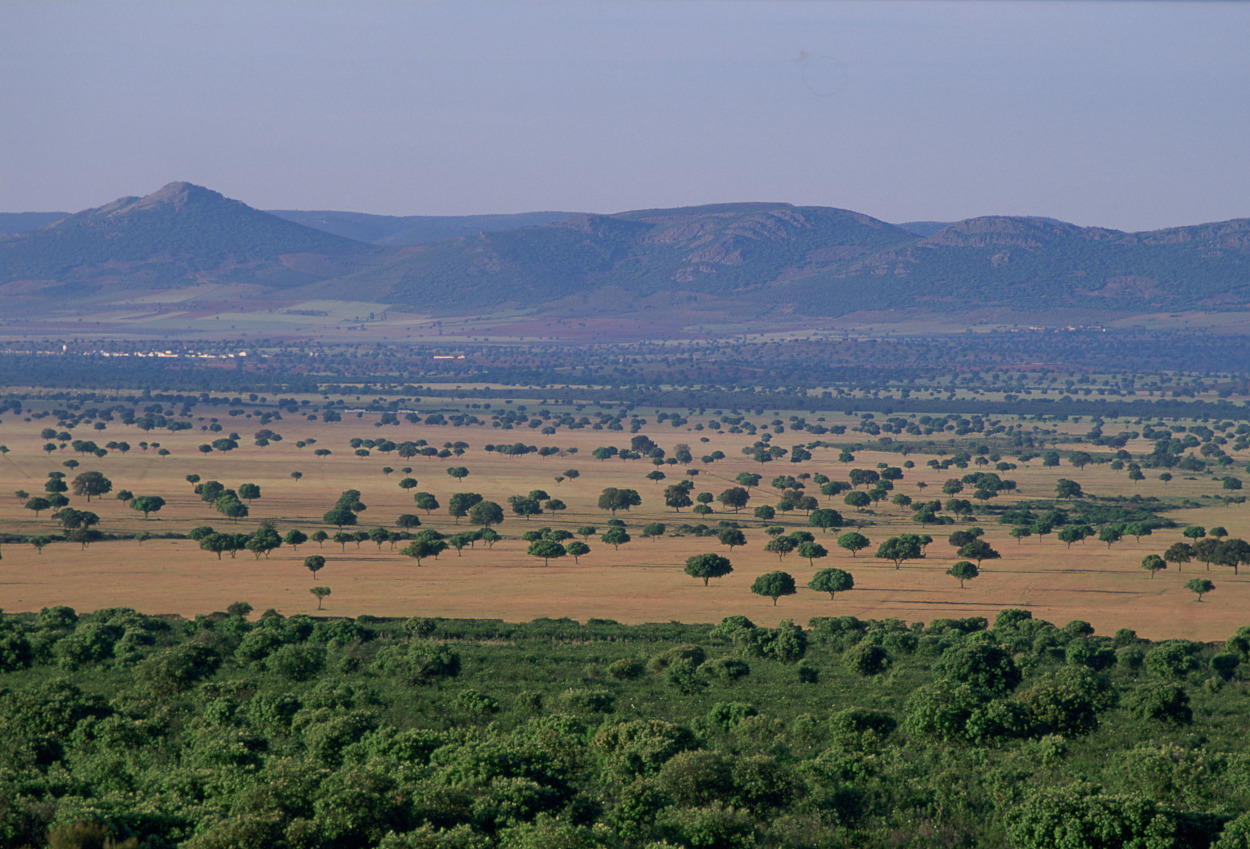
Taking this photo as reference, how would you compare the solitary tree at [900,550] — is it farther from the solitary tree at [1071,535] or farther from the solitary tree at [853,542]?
Answer: the solitary tree at [1071,535]

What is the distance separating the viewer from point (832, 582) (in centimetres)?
6850

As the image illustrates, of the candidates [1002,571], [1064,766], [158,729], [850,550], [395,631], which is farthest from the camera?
[850,550]

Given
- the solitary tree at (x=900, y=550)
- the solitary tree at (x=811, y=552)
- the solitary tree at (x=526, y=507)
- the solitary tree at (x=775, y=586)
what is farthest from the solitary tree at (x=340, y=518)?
the solitary tree at (x=900, y=550)

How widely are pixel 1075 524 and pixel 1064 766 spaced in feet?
254

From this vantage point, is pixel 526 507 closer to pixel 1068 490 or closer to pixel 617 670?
pixel 1068 490

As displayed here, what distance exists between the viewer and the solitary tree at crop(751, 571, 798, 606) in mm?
66312

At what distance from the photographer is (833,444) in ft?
588

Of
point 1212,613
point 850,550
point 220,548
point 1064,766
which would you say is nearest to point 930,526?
point 850,550

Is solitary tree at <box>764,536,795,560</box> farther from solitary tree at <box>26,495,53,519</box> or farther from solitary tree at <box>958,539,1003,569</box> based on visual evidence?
solitary tree at <box>26,495,53,519</box>

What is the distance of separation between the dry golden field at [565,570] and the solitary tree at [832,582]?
2.31 ft

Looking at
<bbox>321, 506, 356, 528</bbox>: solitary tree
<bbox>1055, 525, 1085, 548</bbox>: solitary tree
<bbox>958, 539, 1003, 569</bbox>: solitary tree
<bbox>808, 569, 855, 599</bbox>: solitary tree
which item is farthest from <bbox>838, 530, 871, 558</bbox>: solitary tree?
<bbox>321, 506, 356, 528</bbox>: solitary tree

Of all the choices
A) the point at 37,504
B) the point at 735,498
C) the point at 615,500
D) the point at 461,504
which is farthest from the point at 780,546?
the point at 37,504

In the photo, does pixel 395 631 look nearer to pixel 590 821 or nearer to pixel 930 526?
pixel 590 821

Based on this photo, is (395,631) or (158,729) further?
(395,631)
